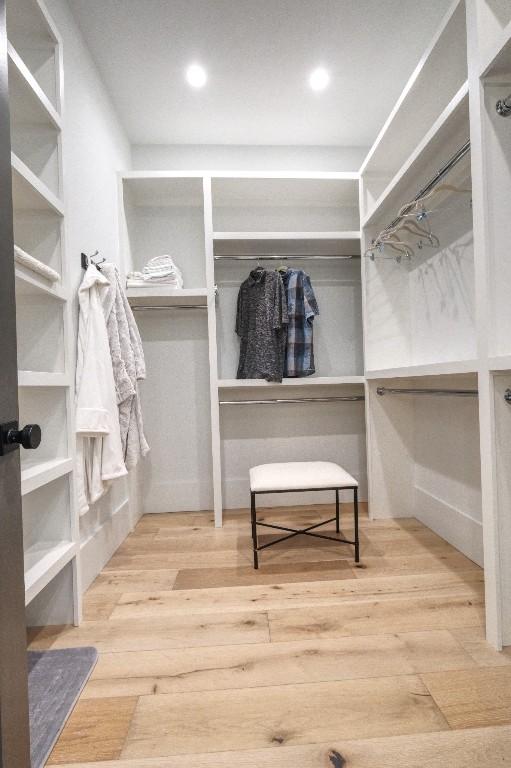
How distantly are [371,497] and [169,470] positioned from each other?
4.55ft

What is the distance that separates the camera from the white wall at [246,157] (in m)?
2.52

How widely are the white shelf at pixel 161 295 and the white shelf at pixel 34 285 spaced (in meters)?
0.88

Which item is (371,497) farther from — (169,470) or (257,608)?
(169,470)

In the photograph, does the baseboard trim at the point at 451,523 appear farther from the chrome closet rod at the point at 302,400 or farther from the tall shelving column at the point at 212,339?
the tall shelving column at the point at 212,339

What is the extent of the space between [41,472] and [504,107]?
186 centimetres

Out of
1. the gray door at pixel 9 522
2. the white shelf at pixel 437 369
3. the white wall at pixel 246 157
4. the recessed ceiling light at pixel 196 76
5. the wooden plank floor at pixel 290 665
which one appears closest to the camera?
the gray door at pixel 9 522

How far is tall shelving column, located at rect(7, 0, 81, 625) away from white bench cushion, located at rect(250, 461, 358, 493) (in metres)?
0.82

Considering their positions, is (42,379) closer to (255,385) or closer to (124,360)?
(124,360)

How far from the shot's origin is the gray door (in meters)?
0.61

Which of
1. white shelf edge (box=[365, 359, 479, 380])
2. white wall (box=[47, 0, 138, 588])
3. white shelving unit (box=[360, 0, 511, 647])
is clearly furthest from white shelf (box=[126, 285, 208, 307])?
white shelf edge (box=[365, 359, 479, 380])

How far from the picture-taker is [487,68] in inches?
43.3

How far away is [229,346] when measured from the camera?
8.45 feet

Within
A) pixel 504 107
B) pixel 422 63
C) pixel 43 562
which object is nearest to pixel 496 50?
pixel 504 107

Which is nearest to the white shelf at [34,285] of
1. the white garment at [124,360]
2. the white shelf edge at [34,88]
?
the white garment at [124,360]
